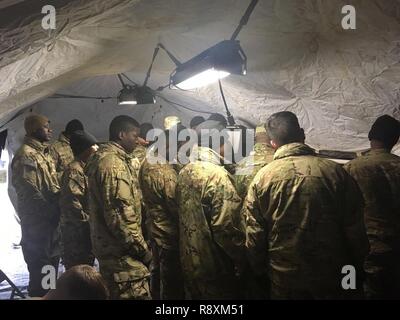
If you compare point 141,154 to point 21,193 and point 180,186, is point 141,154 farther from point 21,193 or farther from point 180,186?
point 180,186

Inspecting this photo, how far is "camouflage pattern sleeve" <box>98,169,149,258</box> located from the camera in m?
3.18

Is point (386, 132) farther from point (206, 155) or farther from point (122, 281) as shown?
point (122, 281)

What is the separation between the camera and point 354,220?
254 centimetres

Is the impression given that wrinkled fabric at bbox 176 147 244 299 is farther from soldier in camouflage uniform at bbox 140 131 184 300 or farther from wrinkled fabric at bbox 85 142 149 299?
soldier in camouflage uniform at bbox 140 131 184 300

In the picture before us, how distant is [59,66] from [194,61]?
1.17 m

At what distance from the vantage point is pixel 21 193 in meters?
4.51

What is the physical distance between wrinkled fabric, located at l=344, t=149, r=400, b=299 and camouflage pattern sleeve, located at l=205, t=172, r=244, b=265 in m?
1.28

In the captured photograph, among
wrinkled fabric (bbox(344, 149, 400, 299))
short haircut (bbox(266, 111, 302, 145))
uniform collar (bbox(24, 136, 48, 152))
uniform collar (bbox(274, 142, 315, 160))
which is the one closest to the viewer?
uniform collar (bbox(274, 142, 315, 160))

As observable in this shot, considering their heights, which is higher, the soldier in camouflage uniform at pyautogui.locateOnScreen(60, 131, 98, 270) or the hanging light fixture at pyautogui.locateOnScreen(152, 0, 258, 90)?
the hanging light fixture at pyautogui.locateOnScreen(152, 0, 258, 90)

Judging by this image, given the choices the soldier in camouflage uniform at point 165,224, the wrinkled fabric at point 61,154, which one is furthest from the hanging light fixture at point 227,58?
the wrinkled fabric at point 61,154

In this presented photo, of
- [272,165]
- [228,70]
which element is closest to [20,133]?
[228,70]

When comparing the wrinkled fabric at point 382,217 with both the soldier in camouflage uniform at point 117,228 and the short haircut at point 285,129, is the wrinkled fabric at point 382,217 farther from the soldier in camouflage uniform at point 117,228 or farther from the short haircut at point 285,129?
the soldier in camouflage uniform at point 117,228

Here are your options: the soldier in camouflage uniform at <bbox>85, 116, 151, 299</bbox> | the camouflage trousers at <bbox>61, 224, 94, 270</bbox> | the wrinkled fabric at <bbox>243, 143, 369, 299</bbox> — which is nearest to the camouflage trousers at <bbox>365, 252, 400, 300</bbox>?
the wrinkled fabric at <bbox>243, 143, 369, 299</bbox>

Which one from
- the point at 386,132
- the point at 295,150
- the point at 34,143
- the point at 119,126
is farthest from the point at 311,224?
the point at 34,143
